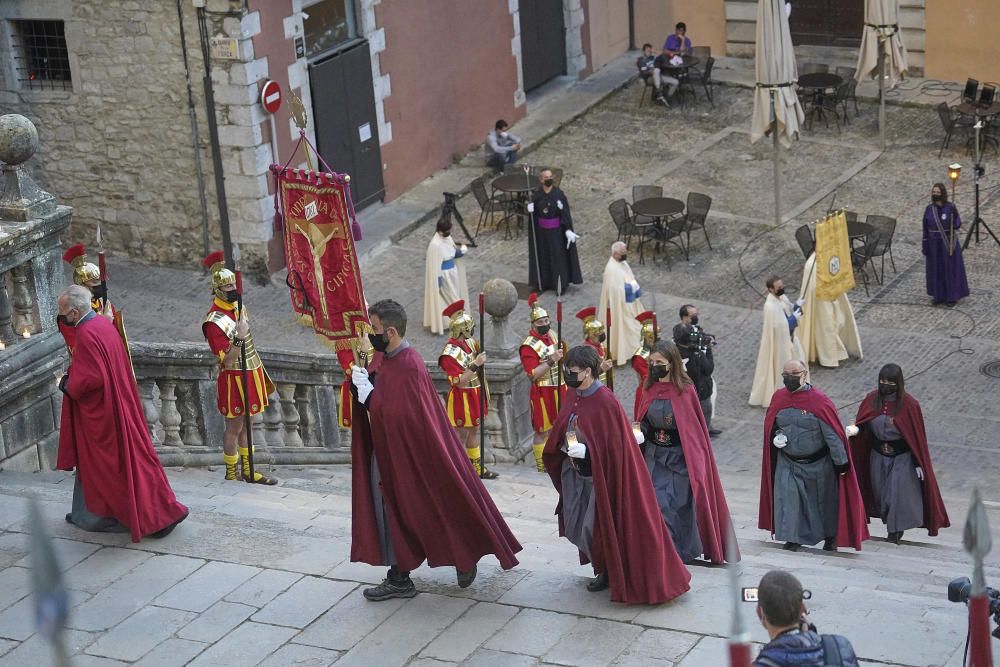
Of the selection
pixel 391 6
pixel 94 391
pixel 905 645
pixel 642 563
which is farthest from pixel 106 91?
pixel 905 645

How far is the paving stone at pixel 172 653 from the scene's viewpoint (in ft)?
27.2

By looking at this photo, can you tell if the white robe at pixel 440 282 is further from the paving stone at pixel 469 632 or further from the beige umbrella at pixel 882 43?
the paving stone at pixel 469 632

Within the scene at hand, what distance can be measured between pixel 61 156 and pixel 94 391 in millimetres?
10424

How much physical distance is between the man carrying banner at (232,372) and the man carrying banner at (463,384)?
1.44 meters

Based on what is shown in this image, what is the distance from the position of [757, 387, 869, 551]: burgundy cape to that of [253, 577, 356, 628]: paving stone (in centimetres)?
327

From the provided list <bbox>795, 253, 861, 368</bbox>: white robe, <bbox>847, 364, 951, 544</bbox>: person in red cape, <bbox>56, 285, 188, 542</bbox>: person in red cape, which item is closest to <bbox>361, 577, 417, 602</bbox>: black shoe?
<bbox>56, 285, 188, 542</bbox>: person in red cape

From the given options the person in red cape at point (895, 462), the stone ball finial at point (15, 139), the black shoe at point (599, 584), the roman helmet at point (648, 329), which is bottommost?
the person in red cape at point (895, 462)

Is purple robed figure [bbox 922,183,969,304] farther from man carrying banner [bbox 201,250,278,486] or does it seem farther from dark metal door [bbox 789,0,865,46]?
dark metal door [bbox 789,0,865,46]

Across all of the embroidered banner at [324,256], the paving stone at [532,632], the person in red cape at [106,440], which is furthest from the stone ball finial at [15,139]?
the paving stone at [532,632]

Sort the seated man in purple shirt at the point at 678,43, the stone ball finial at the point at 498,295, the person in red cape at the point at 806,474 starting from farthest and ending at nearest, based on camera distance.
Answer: the seated man in purple shirt at the point at 678,43
the stone ball finial at the point at 498,295
the person in red cape at the point at 806,474

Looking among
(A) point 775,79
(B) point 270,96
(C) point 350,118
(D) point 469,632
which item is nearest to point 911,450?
(D) point 469,632

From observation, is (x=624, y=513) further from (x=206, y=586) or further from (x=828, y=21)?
(x=828, y=21)

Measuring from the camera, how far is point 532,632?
846 cm

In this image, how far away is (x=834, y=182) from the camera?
21.2 m
